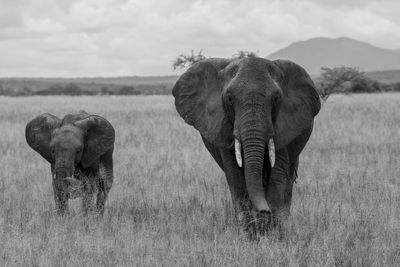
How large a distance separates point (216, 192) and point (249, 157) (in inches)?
139

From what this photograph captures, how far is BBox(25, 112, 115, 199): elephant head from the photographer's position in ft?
25.1

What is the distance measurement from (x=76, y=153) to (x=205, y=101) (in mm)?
1842

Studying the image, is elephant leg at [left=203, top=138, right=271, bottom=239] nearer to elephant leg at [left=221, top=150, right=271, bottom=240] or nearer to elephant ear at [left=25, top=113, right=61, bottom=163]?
elephant leg at [left=221, top=150, right=271, bottom=240]

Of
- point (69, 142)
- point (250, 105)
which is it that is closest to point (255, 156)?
point (250, 105)

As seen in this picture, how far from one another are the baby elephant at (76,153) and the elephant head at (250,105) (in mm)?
1452

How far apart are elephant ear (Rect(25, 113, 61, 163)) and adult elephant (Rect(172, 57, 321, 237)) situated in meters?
1.83

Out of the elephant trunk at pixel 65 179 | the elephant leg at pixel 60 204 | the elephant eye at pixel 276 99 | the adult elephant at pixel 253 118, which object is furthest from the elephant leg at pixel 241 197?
the elephant leg at pixel 60 204

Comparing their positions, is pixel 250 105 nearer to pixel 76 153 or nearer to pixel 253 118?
pixel 253 118

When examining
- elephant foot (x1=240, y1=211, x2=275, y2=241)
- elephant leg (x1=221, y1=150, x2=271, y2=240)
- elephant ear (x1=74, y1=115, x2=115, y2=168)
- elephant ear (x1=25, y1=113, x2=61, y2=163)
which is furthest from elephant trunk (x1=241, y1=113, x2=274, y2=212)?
elephant ear (x1=25, y1=113, x2=61, y2=163)

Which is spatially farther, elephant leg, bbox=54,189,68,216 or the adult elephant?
elephant leg, bbox=54,189,68,216

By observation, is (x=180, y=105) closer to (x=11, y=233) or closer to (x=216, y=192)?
(x=11, y=233)

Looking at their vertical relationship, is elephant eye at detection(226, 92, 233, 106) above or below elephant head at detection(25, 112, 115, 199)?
above

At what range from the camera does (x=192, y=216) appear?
780 cm

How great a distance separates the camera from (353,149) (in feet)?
47.1
